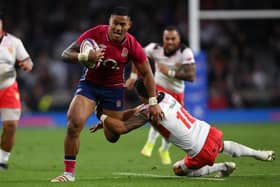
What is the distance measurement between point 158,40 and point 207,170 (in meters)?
18.4

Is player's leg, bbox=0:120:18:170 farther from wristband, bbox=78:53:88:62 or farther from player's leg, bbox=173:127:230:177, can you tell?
wristband, bbox=78:53:88:62

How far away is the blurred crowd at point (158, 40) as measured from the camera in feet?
101

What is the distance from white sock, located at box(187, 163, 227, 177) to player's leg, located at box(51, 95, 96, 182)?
1.79 m

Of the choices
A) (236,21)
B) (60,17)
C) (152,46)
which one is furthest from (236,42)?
(152,46)

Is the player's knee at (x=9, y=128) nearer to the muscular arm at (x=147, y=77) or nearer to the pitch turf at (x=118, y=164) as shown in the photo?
the pitch turf at (x=118, y=164)

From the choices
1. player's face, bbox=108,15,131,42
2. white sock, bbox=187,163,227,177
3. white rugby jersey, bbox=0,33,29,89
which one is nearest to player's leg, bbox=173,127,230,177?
white sock, bbox=187,163,227,177

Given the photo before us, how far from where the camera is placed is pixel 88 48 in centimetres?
1234

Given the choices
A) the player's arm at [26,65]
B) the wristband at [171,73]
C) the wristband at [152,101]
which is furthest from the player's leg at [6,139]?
the wristband at [152,101]

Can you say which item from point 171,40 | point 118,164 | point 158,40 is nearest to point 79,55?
point 118,164

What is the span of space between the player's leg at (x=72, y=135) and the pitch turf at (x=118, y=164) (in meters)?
0.22

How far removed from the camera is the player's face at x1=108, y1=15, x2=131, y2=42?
12.7m

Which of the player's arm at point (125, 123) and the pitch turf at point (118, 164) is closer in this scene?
the pitch turf at point (118, 164)

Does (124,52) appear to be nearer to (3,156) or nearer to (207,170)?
(207,170)

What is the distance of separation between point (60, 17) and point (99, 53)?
20.7 meters
